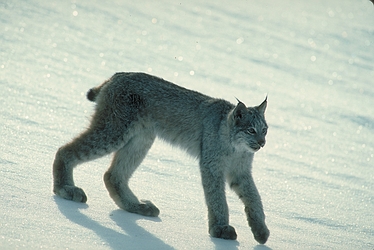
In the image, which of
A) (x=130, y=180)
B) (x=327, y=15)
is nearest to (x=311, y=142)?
(x=130, y=180)

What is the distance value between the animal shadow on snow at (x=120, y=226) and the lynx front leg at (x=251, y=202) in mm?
Answer: 670

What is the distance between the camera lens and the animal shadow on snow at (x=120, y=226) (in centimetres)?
461

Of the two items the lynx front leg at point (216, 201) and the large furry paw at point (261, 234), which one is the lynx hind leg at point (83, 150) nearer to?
the lynx front leg at point (216, 201)

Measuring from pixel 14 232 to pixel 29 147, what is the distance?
7.44 feet

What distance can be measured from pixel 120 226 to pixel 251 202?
108 centimetres

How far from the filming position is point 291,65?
1343cm

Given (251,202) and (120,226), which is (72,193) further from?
(251,202)

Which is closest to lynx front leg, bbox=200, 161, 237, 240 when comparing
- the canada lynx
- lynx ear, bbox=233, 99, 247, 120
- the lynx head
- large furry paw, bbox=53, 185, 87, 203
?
the canada lynx

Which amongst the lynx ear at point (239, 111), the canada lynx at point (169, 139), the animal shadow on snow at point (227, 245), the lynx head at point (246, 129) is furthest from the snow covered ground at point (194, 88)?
the lynx ear at point (239, 111)

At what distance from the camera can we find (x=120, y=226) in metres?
5.05

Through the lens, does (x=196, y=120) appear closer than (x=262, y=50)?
Yes

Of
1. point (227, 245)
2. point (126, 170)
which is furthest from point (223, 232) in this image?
point (126, 170)

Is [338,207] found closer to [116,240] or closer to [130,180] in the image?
[130,180]

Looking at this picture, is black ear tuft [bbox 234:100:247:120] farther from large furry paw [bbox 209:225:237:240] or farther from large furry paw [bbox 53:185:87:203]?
large furry paw [bbox 53:185:87:203]
